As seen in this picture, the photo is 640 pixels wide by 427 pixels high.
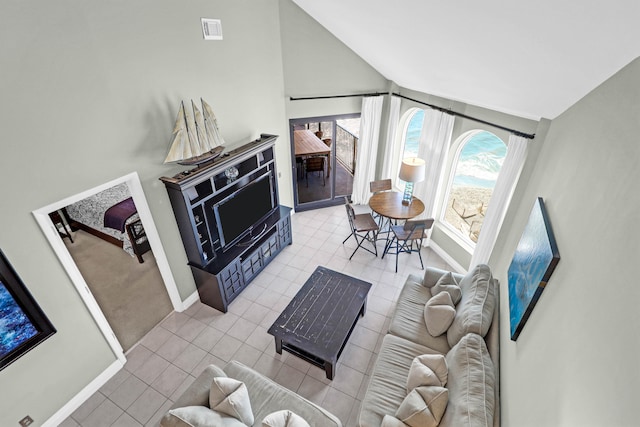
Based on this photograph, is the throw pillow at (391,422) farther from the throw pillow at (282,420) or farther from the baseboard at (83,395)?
the baseboard at (83,395)

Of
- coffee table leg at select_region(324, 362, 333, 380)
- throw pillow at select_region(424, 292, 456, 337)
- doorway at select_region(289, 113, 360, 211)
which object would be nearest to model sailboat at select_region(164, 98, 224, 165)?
doorway at select_region(289, 113, 360, 211)

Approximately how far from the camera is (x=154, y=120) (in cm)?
327

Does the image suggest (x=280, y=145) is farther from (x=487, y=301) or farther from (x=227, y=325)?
(x=487, y=301)

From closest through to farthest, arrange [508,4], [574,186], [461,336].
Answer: [508,4] < [574,186] < [461,336]

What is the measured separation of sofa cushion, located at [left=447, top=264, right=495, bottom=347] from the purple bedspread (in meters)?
5.10

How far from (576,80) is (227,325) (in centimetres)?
443

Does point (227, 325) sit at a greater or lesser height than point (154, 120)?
lesser

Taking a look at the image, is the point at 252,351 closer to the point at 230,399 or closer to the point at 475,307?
the point at 230,399

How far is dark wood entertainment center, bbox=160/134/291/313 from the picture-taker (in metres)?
3.64

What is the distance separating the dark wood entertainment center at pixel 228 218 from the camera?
3645 mm

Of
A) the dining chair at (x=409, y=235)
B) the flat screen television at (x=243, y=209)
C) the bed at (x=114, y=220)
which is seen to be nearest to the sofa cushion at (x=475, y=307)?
the dining chair at (x=409, y=235)

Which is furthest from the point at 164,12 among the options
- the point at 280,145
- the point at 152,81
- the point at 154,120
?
the point at 280,145

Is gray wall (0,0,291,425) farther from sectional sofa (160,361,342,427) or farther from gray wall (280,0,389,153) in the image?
sectional sofa (160,361,342,427)

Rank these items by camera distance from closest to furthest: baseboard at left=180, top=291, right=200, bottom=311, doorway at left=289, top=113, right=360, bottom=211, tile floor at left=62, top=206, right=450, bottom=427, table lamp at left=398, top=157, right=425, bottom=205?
tile floor at left=62, top=206, right=450, bottom=427 → baseboard at left=180, top=291, right=200, bottom=311 → table lamp at left=398, top=157, right=425, bottom=205 → doorway at left=289, top=113, right=360, bottom=211
